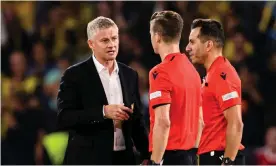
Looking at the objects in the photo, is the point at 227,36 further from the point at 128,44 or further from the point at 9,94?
the point at 9,94

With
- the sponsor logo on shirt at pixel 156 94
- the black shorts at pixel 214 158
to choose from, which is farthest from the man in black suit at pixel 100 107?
the black shorts at pixel 214 158

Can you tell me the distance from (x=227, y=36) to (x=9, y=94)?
3.24m

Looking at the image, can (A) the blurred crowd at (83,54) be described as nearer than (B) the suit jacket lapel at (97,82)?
No

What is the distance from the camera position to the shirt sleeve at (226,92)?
609cm

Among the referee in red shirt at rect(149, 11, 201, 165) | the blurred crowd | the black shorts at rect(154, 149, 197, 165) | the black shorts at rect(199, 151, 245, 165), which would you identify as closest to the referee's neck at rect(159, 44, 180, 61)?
the referee in red shirt at rect(149, 11, 201, 165)

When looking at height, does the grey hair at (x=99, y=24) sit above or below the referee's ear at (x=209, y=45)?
above

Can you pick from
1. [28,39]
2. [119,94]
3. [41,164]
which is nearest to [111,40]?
[119,94]

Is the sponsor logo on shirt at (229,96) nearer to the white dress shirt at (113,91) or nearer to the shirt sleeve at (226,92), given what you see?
the shirt sleeve at (226,92)

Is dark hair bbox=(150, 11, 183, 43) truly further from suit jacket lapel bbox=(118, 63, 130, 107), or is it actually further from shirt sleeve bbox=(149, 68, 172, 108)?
suit jacket lapel bbox=(118, 63, 130, 107)

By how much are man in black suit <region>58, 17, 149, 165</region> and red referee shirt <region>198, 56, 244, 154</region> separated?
605 mm

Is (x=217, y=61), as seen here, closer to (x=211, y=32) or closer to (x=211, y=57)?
(x=211, y=57)

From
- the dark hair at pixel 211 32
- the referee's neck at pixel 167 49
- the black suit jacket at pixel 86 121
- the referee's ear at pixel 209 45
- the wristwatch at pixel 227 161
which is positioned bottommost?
the wristwatch at pixel 227 161

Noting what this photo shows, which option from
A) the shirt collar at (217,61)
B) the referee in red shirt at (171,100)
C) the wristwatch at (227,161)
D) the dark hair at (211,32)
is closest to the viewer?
the referee in red shirt at (171,100)

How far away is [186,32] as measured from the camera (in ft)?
33.4
